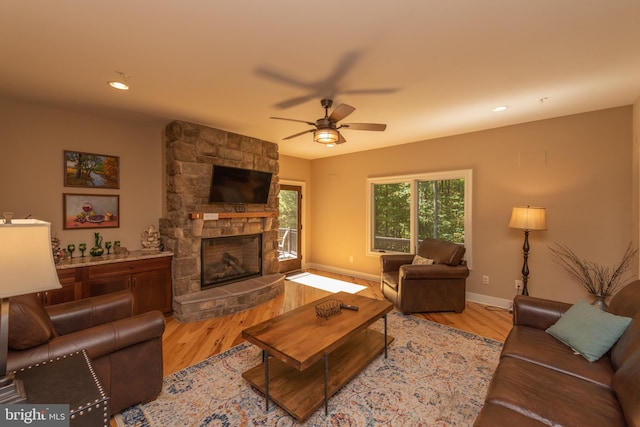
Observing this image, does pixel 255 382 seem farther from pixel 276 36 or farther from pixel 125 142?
pixel 125 142

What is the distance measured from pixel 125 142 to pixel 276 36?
306 cm

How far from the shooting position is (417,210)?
4.94m

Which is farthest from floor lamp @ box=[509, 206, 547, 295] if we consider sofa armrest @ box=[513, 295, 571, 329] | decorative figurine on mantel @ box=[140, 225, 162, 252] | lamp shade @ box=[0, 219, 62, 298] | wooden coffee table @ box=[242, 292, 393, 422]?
decorative figurine on mantel @ box=[140, 225, 162, 252]

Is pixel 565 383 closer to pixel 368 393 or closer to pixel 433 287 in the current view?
pixel 368 393

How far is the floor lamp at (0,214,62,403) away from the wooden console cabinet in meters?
2.10

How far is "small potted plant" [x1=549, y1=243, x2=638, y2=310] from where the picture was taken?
3176 millimetres

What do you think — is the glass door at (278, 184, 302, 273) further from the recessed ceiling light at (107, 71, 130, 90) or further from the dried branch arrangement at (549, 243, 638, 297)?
the dried branch arrangement at (549, 243, 638, 297)

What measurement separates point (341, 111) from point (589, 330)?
8.10ft

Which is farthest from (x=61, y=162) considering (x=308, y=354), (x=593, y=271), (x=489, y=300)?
(x=593, y=271)

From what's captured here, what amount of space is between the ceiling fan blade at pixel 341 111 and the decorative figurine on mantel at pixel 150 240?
3.00m

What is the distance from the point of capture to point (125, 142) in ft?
12.3

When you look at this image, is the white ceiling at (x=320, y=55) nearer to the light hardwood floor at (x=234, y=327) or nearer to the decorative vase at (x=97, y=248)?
the decorative vase at (x=97, y=248)

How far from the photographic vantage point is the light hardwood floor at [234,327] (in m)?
2.74

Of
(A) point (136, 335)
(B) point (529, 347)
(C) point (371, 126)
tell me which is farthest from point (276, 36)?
(B) point (529, 347)
